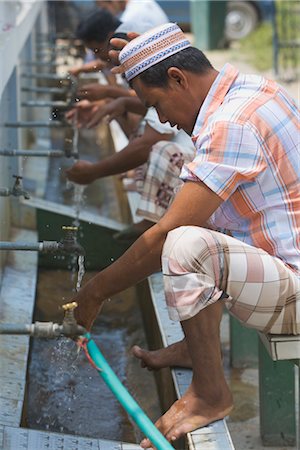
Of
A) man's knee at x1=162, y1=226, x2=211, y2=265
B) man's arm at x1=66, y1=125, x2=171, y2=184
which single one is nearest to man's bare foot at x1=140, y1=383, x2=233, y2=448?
man's knee at x1=162, y1=226, x2=211, y2=265

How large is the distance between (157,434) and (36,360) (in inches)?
81.3

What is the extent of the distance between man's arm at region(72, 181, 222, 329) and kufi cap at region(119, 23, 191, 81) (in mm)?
465

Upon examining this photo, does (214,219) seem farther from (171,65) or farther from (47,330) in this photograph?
(47,330)

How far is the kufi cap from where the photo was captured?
3.28 meters

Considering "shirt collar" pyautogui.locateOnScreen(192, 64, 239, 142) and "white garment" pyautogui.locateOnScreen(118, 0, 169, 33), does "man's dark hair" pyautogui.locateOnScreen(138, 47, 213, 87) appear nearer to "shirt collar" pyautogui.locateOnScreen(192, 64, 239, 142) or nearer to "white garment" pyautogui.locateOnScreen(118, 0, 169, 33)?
"shirt collar" pyautogui.locateOnScreen(192, 64, 239, 142)

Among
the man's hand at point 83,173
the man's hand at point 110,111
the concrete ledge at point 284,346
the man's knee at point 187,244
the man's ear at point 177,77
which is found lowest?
the man's hand at point 83,173

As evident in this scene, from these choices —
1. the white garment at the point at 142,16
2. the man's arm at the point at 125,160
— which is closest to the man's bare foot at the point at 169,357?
the man's arm at the point at 125,160

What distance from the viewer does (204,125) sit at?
3221 millimetres

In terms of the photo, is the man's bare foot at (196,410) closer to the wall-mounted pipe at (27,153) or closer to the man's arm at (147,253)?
the man's arm at (147,253)

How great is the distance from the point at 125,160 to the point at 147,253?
2123mm

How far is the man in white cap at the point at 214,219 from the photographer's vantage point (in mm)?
3064

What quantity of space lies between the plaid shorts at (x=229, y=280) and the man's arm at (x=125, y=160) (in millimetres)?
2072

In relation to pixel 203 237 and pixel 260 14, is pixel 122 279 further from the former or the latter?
pixel 260 14

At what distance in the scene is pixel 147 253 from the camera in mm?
3137
